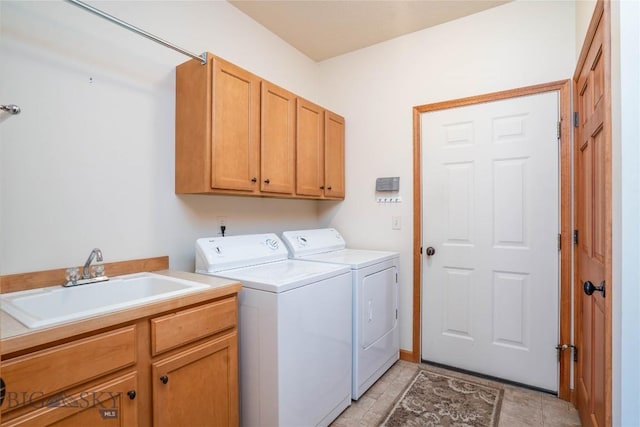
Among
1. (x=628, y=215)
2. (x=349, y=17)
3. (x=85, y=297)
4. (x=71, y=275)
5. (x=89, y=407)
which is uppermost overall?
(x=349, y=17)

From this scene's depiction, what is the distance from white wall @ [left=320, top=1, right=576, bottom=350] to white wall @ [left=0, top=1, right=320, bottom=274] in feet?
4.11

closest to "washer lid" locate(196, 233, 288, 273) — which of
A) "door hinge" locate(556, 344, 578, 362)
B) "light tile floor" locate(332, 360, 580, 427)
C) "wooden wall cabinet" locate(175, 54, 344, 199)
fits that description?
"wooden wall cabinet" locate(175, 54, 344, 199)

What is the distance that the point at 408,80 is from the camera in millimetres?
2736

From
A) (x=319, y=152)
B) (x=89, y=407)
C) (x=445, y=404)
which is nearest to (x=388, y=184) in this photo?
(x=319, y=152)

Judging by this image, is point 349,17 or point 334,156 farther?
point 334,156

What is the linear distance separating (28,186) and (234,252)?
40.4 inches

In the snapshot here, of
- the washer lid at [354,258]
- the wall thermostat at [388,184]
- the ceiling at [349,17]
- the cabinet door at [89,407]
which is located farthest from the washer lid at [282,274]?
the ceiling at [349,17]

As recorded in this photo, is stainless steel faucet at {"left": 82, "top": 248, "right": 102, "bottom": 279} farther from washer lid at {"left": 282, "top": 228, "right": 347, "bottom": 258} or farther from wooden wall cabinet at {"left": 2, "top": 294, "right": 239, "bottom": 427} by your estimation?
washer lid at {"left": 282, "top": 228, "right": 347, "bottom": 258}

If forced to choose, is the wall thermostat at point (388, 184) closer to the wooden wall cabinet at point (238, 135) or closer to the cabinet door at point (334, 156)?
the cabinet door at point (334, 156)

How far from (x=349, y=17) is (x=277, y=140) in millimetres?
1154

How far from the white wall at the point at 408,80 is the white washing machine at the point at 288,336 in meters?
0.98

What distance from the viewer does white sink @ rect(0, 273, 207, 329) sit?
1059mm

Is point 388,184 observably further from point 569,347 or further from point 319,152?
point 569,347

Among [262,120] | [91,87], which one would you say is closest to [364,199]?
[262,120]
